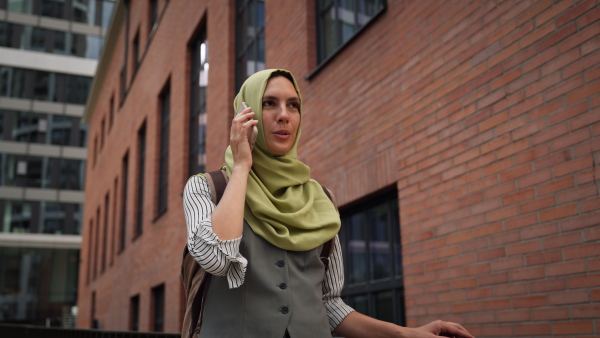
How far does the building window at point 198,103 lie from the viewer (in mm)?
11773

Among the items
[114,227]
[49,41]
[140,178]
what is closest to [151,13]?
[140,178]

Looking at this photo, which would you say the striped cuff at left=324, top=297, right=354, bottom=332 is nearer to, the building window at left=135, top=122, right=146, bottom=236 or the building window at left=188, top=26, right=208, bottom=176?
the building window at left=188, top=26, right=208, bottom=176

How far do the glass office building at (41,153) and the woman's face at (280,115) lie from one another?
39615 mm

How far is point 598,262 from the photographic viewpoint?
346cm

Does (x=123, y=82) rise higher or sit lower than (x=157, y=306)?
higher

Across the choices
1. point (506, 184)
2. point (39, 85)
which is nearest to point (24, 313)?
point (39, 85)

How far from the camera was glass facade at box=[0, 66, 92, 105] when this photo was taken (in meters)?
38.9

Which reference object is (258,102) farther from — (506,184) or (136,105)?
(136,105)

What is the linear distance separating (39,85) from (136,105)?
24359mm

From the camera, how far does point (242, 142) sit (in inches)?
73.0

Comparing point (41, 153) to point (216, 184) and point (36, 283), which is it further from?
point (216, 184)

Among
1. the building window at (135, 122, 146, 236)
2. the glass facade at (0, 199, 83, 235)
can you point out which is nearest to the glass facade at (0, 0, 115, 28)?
the glass facade at (0, 199, 83, 235)

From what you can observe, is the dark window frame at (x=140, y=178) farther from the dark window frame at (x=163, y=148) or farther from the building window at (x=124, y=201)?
the building window at (x=124, y=201)

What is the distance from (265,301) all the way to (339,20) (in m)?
5.42
